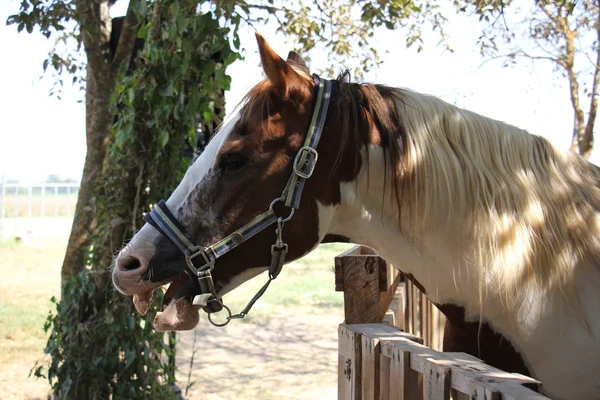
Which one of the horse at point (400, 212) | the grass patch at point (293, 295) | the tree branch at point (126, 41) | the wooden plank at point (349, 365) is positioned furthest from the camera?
the grass patch at point (293, 295)

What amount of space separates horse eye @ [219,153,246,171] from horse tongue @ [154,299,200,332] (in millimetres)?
460

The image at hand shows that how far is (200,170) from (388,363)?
0.85m

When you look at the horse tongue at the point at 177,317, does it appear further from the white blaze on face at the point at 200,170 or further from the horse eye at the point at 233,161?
the horse eye at the point at 233,161

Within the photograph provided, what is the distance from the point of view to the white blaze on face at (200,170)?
6.20 ft

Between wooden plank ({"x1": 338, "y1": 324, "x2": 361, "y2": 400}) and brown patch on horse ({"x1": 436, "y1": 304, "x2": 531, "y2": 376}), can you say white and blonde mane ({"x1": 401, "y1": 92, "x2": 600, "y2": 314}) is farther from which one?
wooden plank ({"x1": 338, "y1": 324, "x2": 361, "y2": 400})

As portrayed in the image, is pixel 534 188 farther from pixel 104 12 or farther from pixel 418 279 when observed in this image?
pixel 104 12

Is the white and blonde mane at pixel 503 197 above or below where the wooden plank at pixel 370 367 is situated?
above

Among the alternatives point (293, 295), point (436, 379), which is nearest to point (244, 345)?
point (293, 295)

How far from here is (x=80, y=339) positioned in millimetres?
3939

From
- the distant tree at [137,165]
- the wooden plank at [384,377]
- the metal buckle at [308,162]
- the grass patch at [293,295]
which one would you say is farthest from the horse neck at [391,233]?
the grass patch at [293,295]

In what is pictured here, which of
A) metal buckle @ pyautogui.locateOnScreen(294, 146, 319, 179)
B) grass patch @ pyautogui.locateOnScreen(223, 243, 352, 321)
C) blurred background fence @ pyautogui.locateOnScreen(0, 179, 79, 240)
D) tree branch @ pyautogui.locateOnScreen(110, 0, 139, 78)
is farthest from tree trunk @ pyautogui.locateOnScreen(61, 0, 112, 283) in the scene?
blurred background fence @ pyautogui.locateOnScreen(0, 179, 79, 240)

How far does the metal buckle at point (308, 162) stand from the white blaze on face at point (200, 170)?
25 centimetres

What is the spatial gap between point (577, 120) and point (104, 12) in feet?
20.0

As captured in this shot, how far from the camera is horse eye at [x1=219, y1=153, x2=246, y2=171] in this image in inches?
73.9
